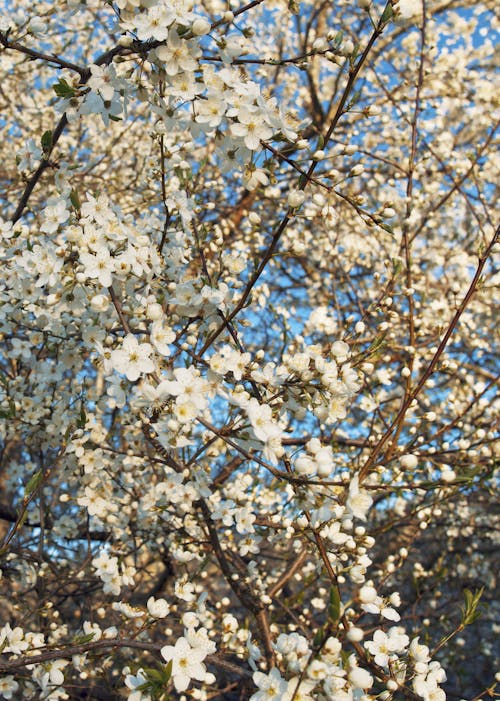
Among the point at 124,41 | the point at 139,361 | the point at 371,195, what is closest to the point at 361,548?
the point at 139,361

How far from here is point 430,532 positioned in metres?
6.54

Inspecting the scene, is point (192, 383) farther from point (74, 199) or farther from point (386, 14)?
point (386, 14)

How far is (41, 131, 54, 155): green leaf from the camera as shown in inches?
84.7

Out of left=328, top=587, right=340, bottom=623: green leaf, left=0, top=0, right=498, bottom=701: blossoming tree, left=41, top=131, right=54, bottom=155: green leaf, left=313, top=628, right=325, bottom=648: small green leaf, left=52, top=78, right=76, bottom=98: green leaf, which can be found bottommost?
left=313, top=628, right=325, bottom=648: small green leaf

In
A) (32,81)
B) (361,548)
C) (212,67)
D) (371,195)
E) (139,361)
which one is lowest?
(361,548)

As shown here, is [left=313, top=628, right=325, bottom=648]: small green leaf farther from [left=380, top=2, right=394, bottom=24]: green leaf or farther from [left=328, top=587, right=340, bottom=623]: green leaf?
[left=380, top=2, right=394, bottom=24]: green leaf

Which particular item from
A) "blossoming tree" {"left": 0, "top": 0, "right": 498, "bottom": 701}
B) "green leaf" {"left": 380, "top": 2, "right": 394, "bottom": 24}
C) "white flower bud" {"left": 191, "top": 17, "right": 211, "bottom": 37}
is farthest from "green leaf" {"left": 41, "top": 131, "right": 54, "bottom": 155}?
"green leaf" {"left": 380, "top": 2, "right": 394, "bottom": 24}

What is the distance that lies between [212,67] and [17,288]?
3.92 feet

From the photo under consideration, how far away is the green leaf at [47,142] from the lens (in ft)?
7.06

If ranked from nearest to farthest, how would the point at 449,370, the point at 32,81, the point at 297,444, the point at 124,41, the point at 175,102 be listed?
1. the point at 124,41
2. the point at 175,102
3. the point at 449,370
4. the point at 297,444
5. the point at 32,81

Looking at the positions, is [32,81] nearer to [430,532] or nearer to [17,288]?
[17,288]

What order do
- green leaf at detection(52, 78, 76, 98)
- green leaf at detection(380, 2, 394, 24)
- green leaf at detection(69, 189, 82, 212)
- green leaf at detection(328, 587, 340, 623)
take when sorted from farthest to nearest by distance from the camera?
green leaf at detection(69, 189, 82, 212), green leaf at detection(52, 78, 76, 98), green leaf at detection(380, 2, 394, 24), green leaf at detection(328, 587, 340, 623)

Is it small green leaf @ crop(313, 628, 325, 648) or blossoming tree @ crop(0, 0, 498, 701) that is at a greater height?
blossoming tree @ crop(0, 0, 498, 701)

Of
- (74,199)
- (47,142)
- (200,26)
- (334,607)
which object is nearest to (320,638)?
(334,607)
